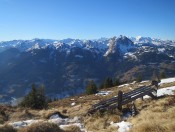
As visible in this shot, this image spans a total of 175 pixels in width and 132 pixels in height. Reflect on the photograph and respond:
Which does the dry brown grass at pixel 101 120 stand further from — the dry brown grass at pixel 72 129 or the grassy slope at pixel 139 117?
the dry brown grass at pixel 72 129

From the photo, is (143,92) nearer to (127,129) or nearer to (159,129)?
(127,129)

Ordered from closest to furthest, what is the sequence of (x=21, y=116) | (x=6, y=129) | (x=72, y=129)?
(x=6, y=129), (x=72, y=129), (x=21, y=116)

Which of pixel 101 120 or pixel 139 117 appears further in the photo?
pixel 101 120

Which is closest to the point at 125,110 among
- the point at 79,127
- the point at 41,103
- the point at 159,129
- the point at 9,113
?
the point at 79,127

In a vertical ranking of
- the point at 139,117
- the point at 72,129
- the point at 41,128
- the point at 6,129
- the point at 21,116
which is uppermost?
the point at 139,117

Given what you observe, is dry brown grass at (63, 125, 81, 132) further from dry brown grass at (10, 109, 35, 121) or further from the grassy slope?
dry brown grass at (10, 109, 35, 121)

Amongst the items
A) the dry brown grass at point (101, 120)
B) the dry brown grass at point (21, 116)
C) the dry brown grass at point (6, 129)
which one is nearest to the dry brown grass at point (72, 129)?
the dry brown grass at point (101, 120)

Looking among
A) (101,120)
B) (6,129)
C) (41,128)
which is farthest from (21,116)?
(41,128)

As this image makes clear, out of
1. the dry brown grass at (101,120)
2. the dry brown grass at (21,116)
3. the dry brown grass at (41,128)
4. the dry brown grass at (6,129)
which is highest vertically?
the dry brown grass at (41,128)

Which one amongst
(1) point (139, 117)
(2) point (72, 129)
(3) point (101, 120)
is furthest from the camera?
(3) point (101, 120)

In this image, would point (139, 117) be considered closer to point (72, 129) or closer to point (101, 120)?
point (101, 120)

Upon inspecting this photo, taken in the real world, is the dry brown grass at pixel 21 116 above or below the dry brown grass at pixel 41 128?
below

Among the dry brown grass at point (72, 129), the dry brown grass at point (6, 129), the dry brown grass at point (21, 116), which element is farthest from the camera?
the dry brown grass at point (21, 116)

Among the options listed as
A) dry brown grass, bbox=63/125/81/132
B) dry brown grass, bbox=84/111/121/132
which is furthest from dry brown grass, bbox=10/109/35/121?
dry brown grass, bbox=63/125/81/132
